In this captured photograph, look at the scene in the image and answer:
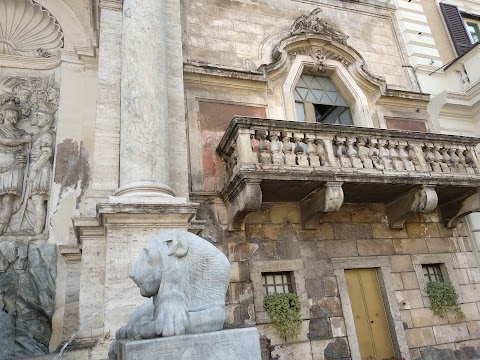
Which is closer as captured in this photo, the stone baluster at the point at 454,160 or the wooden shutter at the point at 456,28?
the stone baluster at the point at 454,160

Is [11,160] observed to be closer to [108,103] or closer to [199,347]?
[108,103]

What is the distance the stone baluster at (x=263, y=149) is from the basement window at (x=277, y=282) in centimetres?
198

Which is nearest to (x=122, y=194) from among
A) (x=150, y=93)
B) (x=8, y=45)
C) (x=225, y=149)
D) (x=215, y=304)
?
(x=150, y=93)

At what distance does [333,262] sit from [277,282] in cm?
113

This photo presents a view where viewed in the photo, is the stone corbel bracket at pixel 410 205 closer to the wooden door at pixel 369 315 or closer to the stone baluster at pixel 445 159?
the stone baluster at pixel 445 159

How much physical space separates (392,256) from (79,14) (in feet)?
26.3

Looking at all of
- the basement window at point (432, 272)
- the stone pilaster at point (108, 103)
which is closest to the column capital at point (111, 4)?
the stone pilaster at point (108, 103)

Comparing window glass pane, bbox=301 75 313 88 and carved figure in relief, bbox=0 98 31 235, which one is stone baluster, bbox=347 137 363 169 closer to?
window glass pane, bbox=301 75 313 88

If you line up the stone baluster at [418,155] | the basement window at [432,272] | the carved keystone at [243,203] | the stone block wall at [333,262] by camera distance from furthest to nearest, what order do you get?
1. the basement window at [432,272]
2. the stone baluster at [418,155]
3. the stone block wall at [333,262]
4. the carved keystone at [243,203]

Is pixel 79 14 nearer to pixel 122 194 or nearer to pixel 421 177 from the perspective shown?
pixel 122 194

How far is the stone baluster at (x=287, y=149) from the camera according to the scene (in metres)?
6.59

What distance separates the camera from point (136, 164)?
538 cm

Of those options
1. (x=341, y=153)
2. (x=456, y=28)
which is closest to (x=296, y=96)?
(x=341, y=153)

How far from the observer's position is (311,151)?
687 centimetres
